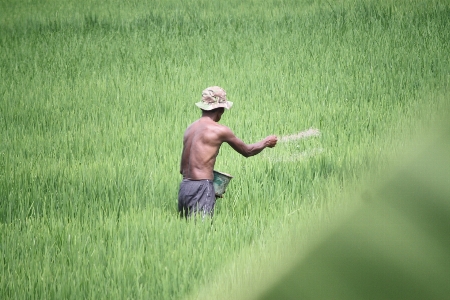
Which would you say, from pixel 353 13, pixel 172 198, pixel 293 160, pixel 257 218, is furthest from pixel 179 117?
pixel 353 13

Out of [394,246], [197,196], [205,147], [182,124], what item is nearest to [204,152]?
[205,147]

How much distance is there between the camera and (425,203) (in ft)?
0.61

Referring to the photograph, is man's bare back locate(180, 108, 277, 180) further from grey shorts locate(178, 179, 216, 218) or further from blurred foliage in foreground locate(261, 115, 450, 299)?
blurred foliage in foreground locate(261, 115, 450, 299)

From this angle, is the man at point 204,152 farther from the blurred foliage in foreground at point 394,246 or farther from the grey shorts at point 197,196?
the blurred foliage in foreground at point 394,246

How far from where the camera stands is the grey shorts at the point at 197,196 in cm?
254

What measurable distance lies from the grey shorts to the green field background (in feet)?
0.34

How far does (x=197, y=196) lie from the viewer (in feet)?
8.39

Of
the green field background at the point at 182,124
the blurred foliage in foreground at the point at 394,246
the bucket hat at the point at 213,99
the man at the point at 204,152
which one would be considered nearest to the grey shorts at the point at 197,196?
the man at the point at 204,152

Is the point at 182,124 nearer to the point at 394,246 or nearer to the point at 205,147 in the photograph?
the point at 205,147

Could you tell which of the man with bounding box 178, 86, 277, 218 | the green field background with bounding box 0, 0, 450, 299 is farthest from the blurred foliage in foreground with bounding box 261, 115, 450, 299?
the man with bounding box 178, 86, 277, 218

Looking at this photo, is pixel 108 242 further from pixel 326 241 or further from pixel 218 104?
pixel 326 241

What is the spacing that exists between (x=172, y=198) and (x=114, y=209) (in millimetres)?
303

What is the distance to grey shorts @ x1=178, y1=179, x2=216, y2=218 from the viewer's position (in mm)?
2537

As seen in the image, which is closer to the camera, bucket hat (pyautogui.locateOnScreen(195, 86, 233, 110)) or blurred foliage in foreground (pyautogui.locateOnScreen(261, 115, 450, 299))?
blurred foliage in foreground (pyautogui.locateOnScreen(261, 115, 450, 299))
